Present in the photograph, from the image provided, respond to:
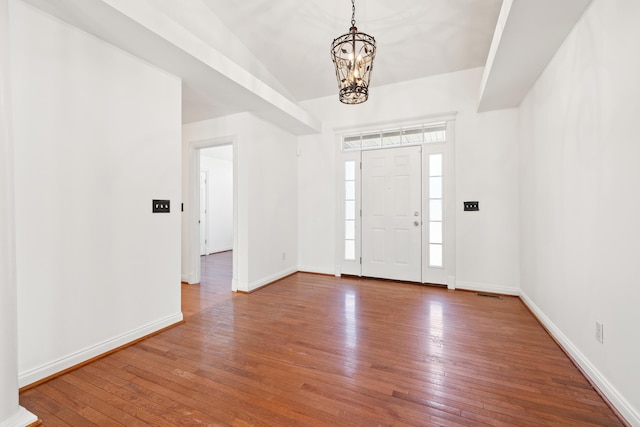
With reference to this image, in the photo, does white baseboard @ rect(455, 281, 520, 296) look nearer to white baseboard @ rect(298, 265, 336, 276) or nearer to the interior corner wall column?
white baseboard @ rect(298, 265, 336, 276)

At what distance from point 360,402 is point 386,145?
148 inches

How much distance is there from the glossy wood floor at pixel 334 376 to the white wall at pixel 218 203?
481 cm

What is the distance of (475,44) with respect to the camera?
11.3ft

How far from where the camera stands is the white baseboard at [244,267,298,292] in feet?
12.9

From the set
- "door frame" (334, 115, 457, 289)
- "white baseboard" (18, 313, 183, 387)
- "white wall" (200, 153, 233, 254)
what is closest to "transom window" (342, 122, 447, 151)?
"door frame" (334, 115, 457, 289)

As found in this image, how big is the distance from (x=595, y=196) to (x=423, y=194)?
237cm

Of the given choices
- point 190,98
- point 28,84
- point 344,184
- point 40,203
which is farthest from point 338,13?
point 40,203

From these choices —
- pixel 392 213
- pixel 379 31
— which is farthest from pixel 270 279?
pixel 379 31

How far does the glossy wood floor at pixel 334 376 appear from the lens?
1570mm

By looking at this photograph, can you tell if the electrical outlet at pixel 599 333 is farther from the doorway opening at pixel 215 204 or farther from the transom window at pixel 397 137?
the doorway opening at pixel 215 204

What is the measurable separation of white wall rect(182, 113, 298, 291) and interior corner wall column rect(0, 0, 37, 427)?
8.03 feet

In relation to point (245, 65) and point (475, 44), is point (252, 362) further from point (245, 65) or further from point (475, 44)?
point (475, 44)

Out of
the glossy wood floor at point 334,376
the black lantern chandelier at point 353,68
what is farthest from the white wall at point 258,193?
the black lantern chandelier at point 353,68

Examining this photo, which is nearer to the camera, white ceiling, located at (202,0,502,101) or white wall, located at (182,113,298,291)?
white ceiling, located at (202,0,502,101)
